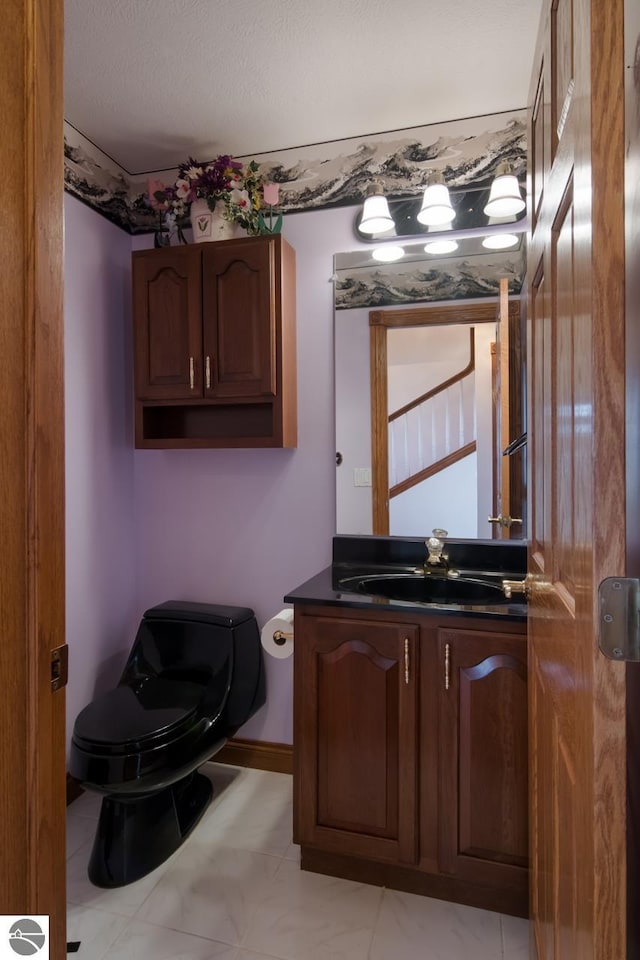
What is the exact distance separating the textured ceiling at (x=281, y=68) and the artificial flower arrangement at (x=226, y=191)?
0.45 ft

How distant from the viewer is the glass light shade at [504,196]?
190cm

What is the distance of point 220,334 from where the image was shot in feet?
6.93

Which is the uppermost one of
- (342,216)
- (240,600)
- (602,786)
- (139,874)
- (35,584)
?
(342,216)

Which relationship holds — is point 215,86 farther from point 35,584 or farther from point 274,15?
point 35,584

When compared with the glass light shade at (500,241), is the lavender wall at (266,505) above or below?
below

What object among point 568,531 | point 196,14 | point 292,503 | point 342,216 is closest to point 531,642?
point 568,531

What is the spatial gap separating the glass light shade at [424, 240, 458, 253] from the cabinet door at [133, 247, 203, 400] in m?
0.87

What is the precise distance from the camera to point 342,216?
7.20ft

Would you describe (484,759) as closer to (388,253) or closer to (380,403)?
(380,403)

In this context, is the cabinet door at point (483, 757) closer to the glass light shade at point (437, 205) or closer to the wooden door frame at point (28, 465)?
the wooden door frame at point (28, 465)

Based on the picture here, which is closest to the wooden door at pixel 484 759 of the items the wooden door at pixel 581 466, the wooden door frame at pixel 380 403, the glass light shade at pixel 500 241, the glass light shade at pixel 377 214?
the wooden door at pixel 581 466

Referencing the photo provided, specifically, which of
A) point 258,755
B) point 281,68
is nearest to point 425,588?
point 258,755

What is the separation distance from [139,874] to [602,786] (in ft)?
5.39

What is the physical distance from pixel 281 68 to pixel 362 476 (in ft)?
4.58
